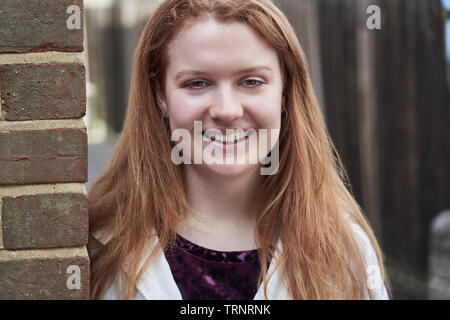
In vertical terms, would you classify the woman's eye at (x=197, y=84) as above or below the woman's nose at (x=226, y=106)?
above

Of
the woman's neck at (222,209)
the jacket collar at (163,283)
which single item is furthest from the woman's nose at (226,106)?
the jacket collar at (163,283)

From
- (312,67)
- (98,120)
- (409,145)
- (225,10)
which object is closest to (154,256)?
(225,10)

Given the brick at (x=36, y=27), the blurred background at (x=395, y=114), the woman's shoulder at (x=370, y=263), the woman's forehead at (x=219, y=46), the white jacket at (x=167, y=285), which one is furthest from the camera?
the blurred background at (x=395, y=114)

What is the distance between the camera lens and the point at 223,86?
1.63 m

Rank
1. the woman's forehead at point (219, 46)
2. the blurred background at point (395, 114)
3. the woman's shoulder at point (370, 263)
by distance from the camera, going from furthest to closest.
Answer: the blurred background at point (395, 114) < the woman's shoulder at point (370, 263) < the woman's forehead at point (219, 46)

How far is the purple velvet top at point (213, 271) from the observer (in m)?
1.87

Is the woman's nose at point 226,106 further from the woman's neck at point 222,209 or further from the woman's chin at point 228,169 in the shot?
the woman's neck at point 222,209

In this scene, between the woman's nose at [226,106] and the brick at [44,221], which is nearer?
the brick at [44,221]

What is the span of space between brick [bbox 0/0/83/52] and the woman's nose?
0.53 meters

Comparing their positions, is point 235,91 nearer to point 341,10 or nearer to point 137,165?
point 137,165

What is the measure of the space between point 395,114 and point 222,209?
280 centimetres

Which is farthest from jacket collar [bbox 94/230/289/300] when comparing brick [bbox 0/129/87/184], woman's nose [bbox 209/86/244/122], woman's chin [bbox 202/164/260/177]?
brick [bbox 0/129/87/184]

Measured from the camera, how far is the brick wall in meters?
1.17
